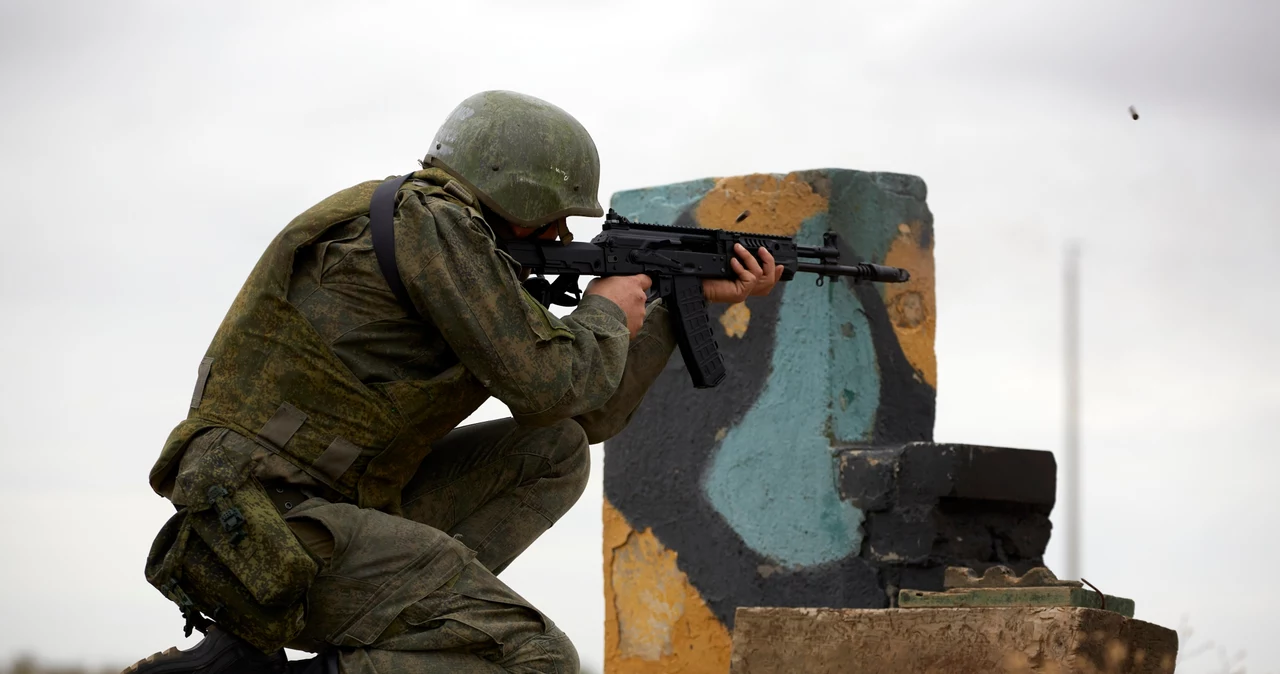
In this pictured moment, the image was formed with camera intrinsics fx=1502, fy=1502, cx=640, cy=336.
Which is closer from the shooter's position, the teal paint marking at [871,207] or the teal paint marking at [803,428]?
the teal paint marking at [803,428]

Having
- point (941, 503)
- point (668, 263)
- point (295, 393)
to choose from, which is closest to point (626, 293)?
point (668, 263)

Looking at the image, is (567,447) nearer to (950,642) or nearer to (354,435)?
(354,435)

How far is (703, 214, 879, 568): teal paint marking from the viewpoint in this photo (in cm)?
525

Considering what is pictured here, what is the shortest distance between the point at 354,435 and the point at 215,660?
525mm

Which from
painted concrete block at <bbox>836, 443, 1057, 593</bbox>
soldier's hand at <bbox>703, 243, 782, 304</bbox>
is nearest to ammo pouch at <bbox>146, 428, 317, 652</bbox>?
soldier's hand at <bbox>703, 243, 782, 304</bbox>

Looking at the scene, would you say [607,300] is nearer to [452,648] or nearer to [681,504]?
[452,648]

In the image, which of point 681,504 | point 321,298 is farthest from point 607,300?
point 681,504

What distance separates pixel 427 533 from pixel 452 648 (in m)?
0.24

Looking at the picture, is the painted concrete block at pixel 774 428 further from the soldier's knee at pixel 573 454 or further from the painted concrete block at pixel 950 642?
the soldier's knee at pixel 573 454

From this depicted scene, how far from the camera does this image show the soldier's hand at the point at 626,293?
351cm

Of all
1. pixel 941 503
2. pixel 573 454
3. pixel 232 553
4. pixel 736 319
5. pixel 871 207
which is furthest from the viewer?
pixel 736 319

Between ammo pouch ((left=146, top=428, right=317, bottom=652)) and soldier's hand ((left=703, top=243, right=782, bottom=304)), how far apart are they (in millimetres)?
1390

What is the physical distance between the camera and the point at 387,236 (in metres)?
3.06

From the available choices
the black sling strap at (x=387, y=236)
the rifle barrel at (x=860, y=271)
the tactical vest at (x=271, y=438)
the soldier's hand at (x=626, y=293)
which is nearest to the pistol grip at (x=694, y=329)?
the soldier's hand at (x=626, y=293)
